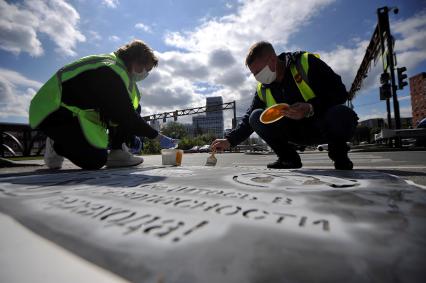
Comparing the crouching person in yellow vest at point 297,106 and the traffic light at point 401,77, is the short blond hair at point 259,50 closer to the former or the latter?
the crouching person in yellow vest at point 297,106

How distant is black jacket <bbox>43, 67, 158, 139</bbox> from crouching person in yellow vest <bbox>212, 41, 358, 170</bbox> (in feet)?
2.42

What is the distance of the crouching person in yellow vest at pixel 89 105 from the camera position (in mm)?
1892

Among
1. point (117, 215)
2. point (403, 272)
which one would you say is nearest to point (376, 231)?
point (403, 272)

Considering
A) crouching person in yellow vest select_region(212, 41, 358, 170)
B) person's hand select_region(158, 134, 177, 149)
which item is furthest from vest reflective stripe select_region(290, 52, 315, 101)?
person's hand select_region(158, 134, 177, 149)

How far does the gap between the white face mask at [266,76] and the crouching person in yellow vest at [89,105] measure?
3.34ft

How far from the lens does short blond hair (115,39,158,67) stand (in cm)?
217

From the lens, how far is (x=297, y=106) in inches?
59.1

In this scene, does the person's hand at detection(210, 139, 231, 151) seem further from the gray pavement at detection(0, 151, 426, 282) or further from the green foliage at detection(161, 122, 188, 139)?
the green foliage at detection(161, 122, 188, 139)

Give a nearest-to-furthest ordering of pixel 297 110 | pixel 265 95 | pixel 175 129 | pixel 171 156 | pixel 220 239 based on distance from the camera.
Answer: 1. pixel 220 239
2. pixel 297 110
3. pixel 265 95
4. pixel 171 156
5. pixel 175 129

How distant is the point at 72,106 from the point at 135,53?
730 millimetres

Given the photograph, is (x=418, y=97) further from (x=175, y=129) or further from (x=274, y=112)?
(x=274, y=112)

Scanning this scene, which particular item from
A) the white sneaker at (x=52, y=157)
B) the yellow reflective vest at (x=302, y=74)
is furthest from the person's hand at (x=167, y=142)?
the yellow reflective vest at (x=302, y=74)

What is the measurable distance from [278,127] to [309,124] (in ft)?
0.80

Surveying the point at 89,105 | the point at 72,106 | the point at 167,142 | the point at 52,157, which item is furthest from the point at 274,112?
the point at 52,157
